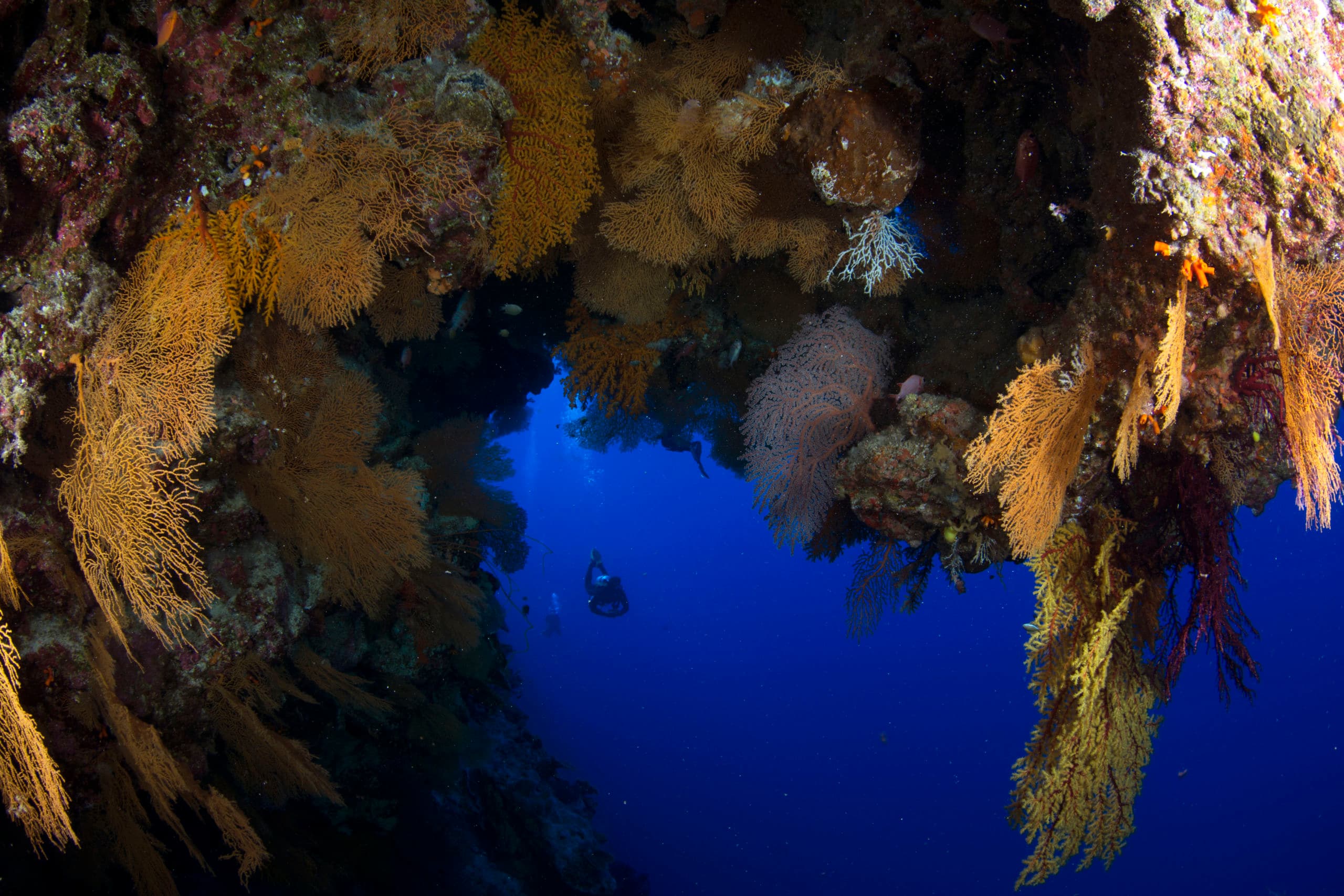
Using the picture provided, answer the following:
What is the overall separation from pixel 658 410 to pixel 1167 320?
5703mm

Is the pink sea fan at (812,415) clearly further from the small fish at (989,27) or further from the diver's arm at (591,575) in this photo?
the diver's arm at (591,575)

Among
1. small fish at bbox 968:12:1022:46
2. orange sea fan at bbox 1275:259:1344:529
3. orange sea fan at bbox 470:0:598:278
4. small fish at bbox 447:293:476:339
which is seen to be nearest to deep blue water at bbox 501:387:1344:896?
small fish at bbox 447:293:476:339

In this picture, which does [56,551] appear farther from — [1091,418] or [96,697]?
[1091,418]

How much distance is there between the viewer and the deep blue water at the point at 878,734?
1186 inches

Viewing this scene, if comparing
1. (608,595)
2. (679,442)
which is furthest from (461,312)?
(608,595)

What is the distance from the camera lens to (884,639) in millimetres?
60219

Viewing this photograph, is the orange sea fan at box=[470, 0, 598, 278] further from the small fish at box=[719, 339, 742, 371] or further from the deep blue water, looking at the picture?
the deep blue water

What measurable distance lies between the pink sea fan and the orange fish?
4096 mm

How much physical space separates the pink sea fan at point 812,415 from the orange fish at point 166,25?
13.4ft

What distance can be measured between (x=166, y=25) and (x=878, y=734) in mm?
54954

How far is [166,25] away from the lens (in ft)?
8.36

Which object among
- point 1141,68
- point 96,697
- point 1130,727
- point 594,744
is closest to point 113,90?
point 96,697

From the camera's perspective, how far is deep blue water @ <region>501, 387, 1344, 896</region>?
30.1m

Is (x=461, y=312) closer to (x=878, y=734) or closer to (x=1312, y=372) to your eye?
(x=1312, y=372)
